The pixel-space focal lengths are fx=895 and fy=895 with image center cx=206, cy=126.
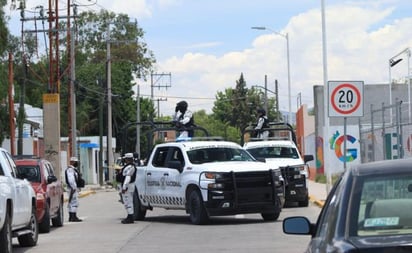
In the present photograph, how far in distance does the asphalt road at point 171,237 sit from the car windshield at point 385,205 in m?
9.04

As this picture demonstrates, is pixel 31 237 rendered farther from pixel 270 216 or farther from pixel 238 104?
pixel 238 104

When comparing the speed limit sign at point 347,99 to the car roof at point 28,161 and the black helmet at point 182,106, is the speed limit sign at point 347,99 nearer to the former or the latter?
the black helmet at point 182,106

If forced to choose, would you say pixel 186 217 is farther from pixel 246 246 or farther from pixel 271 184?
pixel 246 246

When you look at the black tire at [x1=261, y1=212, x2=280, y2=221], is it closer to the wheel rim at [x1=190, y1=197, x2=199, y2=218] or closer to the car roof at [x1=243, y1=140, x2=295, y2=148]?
the wheel rim at [x1=190, y1=197, x2=199, y2=218]

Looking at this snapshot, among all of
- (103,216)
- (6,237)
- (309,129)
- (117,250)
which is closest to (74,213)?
(103,216)

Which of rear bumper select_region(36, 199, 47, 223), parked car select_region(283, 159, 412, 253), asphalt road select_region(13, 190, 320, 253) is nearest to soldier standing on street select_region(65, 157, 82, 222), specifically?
asphalt road select_region(13, 190, 320, 253)

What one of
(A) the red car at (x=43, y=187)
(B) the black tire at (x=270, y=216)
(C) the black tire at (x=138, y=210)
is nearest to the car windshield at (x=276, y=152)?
(C) the black tire at (x=138, y=210)

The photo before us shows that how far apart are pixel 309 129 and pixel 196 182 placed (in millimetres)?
49135

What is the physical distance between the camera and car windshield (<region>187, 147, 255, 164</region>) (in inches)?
840

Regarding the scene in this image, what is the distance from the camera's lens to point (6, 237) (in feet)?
45.4

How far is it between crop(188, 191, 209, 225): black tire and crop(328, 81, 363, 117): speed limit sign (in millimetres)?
3642

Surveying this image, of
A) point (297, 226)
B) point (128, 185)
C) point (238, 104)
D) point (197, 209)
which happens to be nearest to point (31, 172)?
point (128, 185)

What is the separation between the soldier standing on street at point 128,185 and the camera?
2220cm

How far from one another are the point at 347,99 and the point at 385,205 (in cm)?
1496
